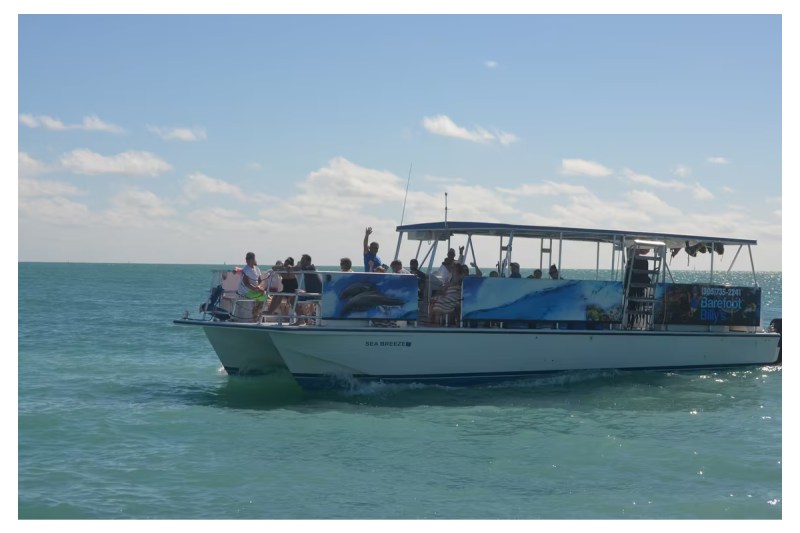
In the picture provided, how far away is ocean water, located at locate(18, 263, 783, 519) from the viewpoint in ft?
34.9

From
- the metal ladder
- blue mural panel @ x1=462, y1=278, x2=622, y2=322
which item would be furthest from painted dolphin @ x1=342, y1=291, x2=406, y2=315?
the metal ladder

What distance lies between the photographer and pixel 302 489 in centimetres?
1116

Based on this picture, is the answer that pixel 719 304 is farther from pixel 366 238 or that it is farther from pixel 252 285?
pixel 252 285

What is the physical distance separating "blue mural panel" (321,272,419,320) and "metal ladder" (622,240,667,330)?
510 cm

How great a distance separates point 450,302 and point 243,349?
4.20m

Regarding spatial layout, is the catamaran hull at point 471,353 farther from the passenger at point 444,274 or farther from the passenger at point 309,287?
the passenger at point 444,274

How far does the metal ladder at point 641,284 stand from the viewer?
1931cm

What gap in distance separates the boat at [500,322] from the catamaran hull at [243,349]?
3 centimetres

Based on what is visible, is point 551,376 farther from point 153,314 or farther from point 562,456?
point 153,314

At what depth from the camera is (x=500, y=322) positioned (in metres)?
18.0

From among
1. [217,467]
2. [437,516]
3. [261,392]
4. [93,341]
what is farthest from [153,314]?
[437,516]

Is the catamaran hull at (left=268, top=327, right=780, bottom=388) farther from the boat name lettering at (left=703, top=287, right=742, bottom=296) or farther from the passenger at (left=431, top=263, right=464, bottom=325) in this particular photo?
the boat name lettering at (left=703, top=287, right=742, bottom=296)

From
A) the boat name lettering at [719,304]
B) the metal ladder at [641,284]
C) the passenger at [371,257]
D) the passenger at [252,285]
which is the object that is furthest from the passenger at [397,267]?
the boat name lettering at [719,304]

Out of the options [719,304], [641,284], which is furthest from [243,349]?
[719,304]
